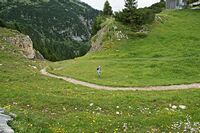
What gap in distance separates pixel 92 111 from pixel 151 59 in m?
38.4

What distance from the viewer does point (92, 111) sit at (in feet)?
97.6

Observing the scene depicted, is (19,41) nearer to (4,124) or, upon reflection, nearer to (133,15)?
(133,15)

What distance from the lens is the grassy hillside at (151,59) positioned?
173 ft

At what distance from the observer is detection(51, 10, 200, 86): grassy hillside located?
173 feet

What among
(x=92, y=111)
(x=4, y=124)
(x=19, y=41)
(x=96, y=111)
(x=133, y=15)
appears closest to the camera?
(x=4, y=124)

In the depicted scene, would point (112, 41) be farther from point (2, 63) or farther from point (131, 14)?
point (2, 63)

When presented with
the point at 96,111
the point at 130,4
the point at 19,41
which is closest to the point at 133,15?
the point at 130,4

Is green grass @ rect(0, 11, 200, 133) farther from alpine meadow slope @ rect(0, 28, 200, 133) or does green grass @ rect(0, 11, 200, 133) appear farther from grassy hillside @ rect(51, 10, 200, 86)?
grassy hillside @ rect(51, 10, 200, 86)

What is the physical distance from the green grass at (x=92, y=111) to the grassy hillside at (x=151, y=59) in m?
12.2

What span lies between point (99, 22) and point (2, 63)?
57.8 m

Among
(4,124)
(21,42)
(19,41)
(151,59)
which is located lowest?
(151,59)

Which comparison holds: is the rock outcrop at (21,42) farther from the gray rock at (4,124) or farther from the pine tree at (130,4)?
the gray rock at (4,124)

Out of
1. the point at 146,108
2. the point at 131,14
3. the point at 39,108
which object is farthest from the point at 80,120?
the point at 131,14

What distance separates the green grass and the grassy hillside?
12.2 meters
